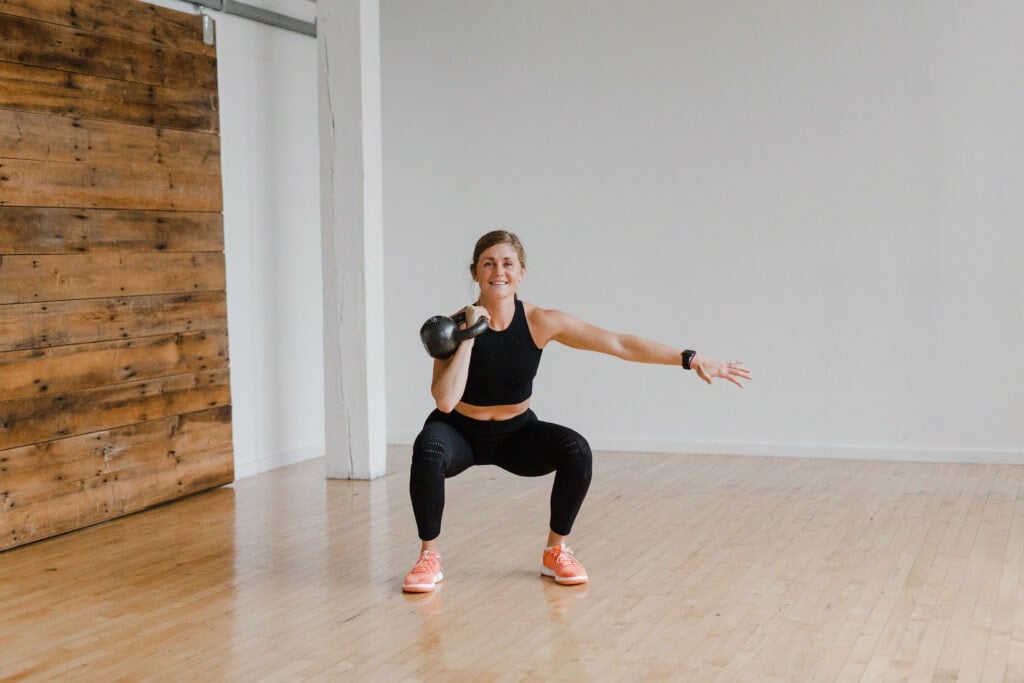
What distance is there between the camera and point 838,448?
20.3 ft

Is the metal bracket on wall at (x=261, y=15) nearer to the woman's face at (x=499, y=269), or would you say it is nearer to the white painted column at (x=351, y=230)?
the white painted column at (x=351, y=230)

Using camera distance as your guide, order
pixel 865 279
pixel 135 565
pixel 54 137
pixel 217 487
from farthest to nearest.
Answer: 1. pixel 865 279
2. pixel 217 487
3. pixel 54 137
4. pixel 135 565

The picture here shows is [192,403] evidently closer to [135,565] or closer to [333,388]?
[333,388]

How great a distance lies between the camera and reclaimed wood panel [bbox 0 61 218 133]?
4438 mm

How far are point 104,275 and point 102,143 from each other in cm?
52

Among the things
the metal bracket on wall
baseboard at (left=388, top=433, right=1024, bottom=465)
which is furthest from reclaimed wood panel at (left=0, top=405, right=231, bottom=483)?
baseboard at (left=388, top=433, right=1024, bottom=465)

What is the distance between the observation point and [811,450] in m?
6.23

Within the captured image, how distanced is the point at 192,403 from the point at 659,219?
8.55 feet

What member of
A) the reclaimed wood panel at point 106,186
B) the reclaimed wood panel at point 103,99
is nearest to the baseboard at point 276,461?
the reclaimed wood panel at point 106,186

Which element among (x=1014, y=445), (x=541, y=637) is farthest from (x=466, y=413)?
(x=1014, y=445)

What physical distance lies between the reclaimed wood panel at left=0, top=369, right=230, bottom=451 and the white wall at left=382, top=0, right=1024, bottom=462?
1.72 m

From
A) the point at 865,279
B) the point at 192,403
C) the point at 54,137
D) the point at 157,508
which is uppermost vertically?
the point at 54,137

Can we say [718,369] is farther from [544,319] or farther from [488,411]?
[488,411]

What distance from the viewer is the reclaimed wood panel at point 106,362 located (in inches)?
176
